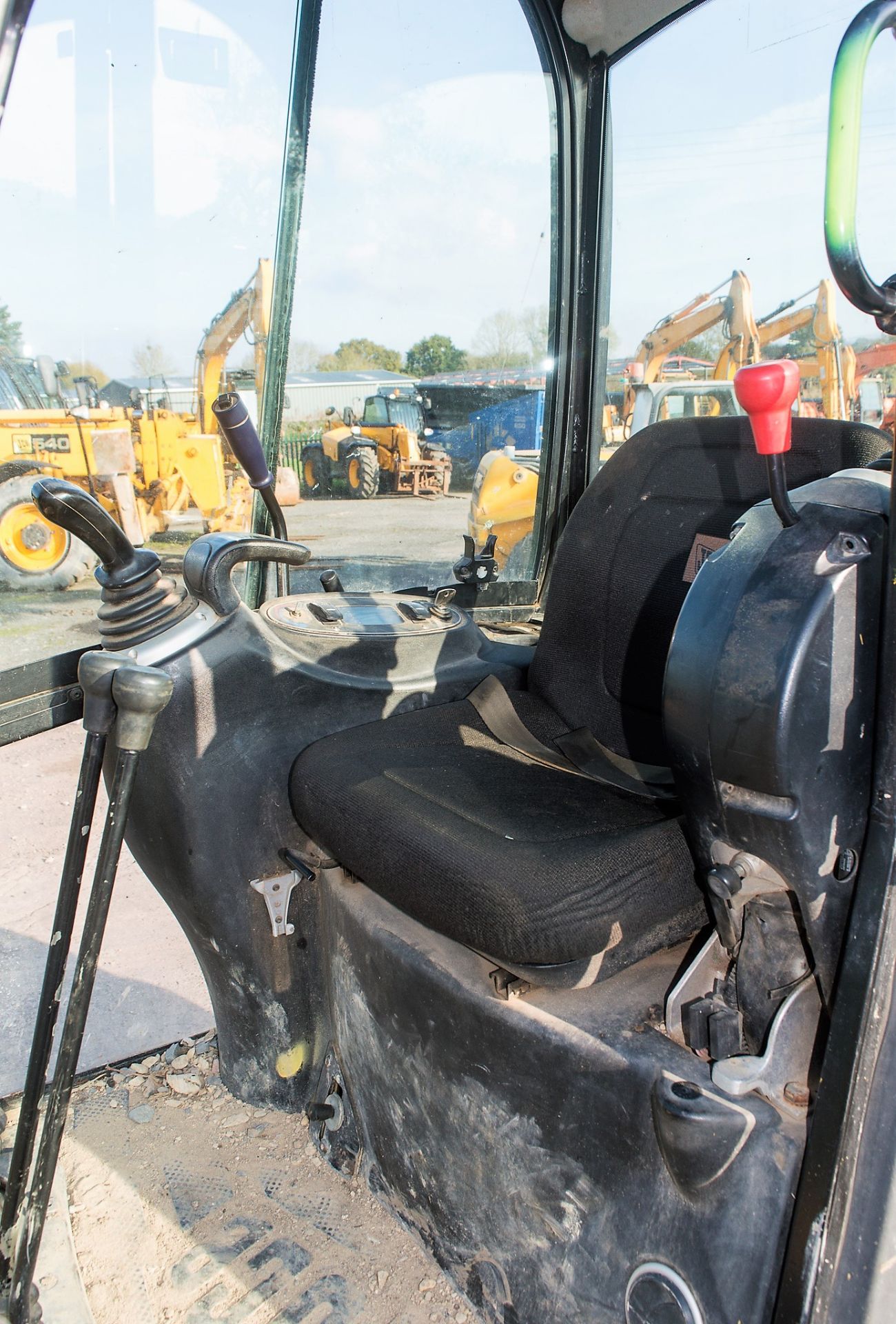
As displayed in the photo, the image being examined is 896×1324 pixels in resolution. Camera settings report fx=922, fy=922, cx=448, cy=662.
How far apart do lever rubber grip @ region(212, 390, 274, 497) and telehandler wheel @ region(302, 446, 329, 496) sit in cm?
79

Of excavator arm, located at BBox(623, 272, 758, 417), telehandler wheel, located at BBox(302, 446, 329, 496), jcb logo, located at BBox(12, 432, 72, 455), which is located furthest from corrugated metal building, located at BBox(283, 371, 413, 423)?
jcb logo, located at BBox(12, 432, 72, 455)

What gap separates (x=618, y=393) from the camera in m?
2.00

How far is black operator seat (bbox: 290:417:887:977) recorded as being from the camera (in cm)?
97

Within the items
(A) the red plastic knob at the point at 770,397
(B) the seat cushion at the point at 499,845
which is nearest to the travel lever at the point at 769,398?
(A) the red plastic knob at the point at 770,397

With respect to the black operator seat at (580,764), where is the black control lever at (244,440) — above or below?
above

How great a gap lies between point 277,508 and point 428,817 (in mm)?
677

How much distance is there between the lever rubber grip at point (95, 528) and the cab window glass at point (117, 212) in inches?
10.5

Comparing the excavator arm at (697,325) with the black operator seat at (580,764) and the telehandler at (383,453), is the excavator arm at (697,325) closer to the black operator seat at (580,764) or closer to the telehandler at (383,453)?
the telehandler at (383,453)

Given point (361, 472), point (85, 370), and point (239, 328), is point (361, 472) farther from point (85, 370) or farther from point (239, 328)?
point (85, 370)

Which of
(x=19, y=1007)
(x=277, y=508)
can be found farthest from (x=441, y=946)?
(x=19, y=1007)

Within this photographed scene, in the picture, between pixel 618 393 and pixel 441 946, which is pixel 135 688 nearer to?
pixel 441 946

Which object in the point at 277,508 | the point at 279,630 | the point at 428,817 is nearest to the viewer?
the point at 428,817

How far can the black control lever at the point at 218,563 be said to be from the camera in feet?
4.33

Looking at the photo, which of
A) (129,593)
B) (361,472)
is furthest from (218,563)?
(361,472)
